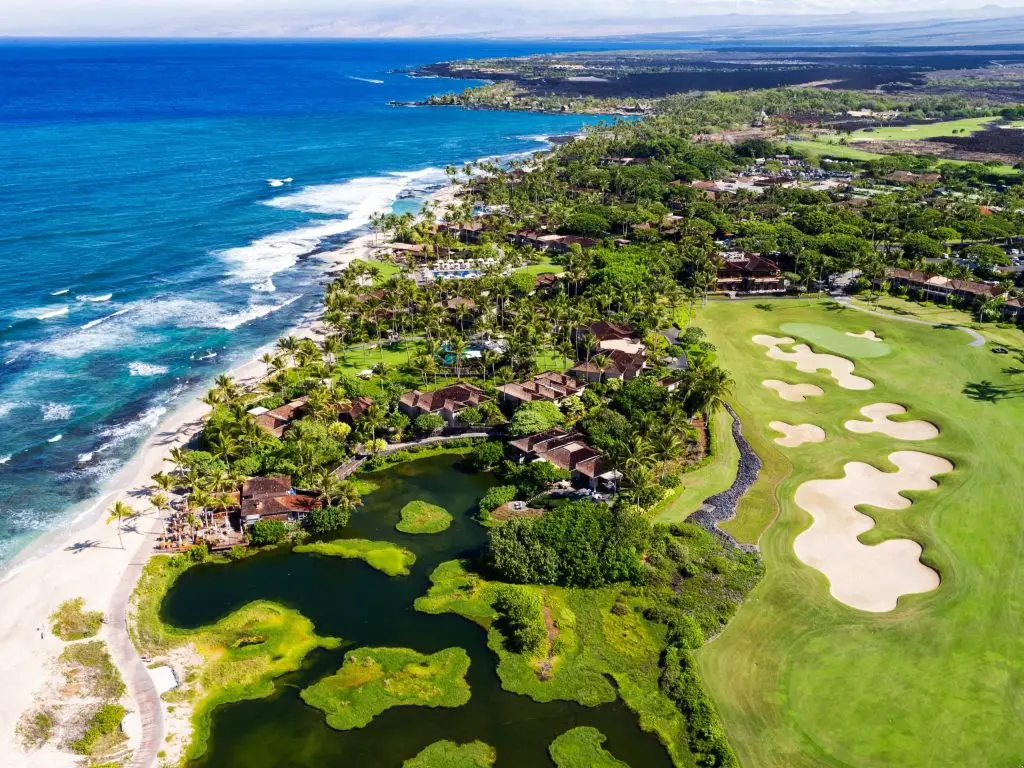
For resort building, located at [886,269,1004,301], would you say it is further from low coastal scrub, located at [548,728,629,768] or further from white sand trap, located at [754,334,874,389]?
low coastal scrub, located at [548,728,629,768]

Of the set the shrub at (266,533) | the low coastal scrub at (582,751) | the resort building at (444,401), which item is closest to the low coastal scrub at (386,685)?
the low coastal scrub at (582,751)

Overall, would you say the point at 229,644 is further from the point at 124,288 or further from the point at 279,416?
the point at 124,288

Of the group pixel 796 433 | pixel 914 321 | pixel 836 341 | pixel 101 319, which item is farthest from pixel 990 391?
pixel 101 319

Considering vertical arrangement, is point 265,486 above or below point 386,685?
above

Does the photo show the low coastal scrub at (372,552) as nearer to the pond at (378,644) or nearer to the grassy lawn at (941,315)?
the pond at (378,644)

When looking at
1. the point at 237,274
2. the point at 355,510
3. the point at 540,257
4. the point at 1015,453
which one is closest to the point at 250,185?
the point at 237,274

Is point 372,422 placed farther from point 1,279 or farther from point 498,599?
point 1,279
